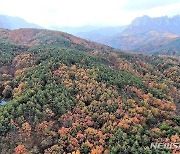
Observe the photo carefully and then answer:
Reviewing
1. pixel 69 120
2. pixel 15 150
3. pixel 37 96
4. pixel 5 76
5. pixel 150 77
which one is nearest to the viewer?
pixel 15 150

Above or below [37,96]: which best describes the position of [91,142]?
below

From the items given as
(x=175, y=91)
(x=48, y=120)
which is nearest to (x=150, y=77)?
(x=175, y=91)

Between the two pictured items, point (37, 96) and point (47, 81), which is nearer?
point (37, 96)

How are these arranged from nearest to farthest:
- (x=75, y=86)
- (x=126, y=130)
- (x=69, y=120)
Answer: (x=126, y=130)
(x=69, y=120)
(x=75, y=86)

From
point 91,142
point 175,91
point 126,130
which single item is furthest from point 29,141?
point 175,91

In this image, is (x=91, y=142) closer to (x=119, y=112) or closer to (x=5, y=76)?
(x=119, y=112)

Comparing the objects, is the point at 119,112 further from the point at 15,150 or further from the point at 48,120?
the point at 15,150
